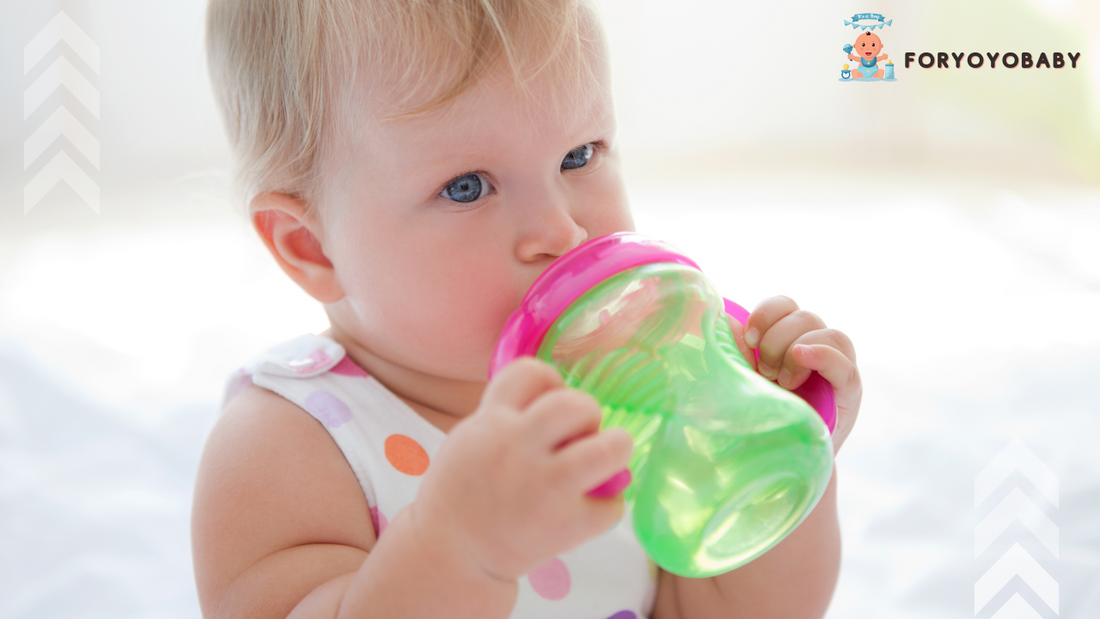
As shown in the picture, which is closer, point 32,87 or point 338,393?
point 338,393

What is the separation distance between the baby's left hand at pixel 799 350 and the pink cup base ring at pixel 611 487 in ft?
0.84

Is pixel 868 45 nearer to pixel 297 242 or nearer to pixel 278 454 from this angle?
pixel 297 242

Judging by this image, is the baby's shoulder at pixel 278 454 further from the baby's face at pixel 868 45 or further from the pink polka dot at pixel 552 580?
the baby's face at pixel 868 45

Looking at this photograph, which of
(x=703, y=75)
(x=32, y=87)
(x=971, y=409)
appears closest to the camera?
(x=971, y=409)

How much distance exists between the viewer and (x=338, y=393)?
2.89 feet

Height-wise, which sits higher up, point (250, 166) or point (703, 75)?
point (250, 166)

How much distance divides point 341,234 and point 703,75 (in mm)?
2299

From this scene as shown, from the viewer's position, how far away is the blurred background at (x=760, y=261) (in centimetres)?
107

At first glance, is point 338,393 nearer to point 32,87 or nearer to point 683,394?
point 683,394

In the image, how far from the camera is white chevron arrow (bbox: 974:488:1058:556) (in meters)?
1.04

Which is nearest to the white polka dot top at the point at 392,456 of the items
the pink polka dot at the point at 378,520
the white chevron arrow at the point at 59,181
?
the pink polka dot at the point at 378,520

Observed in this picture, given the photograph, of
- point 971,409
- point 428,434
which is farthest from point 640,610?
point 971,409

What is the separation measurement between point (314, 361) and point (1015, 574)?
72 centimetres

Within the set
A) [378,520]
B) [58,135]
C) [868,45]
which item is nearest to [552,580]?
[378,520]
